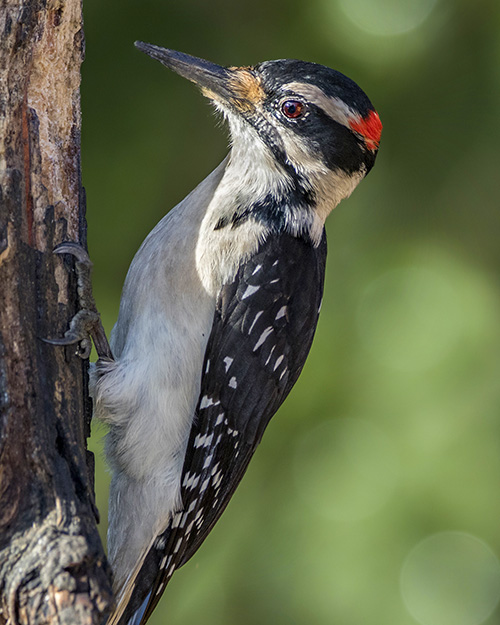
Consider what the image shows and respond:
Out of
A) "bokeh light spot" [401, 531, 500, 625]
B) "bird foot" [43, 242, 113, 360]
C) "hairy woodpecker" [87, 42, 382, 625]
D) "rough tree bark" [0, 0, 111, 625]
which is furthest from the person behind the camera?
"bokeh light spot" [401, 531, 500, 625]

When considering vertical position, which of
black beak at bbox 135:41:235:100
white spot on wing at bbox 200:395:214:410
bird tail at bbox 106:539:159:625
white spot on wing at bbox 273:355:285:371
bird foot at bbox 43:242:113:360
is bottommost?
bird tail at bbox 106:539:159:625

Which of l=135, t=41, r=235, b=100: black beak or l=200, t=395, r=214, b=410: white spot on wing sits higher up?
l=135, t=41, r=235, b=100: black beak

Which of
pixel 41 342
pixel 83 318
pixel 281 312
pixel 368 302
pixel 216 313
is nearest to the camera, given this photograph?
pixel 41 342

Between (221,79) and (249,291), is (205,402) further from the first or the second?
(221,79)

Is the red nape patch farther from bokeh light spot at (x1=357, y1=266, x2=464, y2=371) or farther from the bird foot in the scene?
bokeh light spot at (x1=357, y1=266, x2=464, y2=371)

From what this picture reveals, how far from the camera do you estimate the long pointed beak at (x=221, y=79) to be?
2301mm

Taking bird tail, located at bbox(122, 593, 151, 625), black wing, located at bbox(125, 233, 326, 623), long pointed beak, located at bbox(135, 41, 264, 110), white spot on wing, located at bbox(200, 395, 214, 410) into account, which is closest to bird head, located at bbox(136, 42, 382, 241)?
long pointed beak, located at bbox(135, 41, 264, 110)

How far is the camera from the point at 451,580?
3.24 m

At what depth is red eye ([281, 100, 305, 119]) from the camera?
225cm

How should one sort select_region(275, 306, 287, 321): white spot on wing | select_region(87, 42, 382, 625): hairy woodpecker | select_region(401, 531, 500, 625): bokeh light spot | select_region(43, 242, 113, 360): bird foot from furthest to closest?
select_region(401, 531, 500, 625): bokeh light spot < select_region(275, 306, 287, 321): white spot on wing < select_region(87, 42, 382, 625): hairy woodpecker < select_region(43, 242, 113, 360): bird foot

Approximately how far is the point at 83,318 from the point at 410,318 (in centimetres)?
183

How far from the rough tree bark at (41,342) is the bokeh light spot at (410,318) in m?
1.75

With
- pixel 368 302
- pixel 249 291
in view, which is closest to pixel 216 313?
pixel 249 291

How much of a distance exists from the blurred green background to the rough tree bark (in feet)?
5.23
